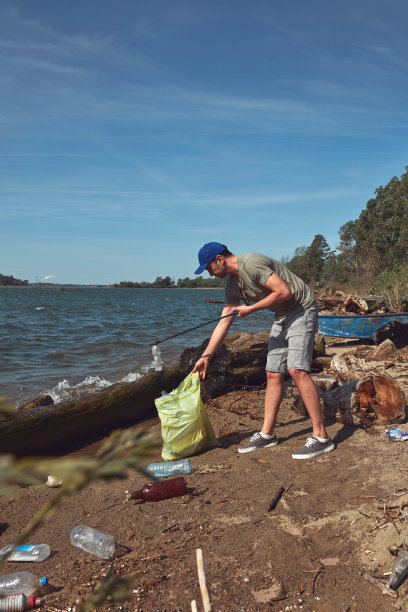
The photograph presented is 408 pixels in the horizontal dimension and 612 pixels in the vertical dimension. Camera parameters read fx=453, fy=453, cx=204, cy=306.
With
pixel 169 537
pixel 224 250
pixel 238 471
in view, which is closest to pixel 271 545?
Answer: pixel 169 537

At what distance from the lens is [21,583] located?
2.76 meters

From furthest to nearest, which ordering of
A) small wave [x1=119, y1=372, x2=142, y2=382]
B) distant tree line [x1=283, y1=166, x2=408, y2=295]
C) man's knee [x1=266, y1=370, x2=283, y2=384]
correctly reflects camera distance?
distant tree line [x1=283, y1=166, x2=408, y2=295]
small wave [x1=119, y1=372, x2=142, y2=382]
man's knee [x1=266, y1=370, x2=283, y2=384]

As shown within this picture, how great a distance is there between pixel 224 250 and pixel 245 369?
3615 mm

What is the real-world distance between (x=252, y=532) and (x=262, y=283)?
2.11m

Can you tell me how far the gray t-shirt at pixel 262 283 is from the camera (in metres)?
4.25

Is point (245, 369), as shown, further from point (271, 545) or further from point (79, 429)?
point (271, 545)

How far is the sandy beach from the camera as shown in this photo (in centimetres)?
249

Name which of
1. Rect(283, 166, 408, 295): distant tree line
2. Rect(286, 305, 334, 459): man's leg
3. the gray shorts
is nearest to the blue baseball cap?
the gray shorts

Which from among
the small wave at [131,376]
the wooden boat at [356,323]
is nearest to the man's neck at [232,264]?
the small wave at [131,376]

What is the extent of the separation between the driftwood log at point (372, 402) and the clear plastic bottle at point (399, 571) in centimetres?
236

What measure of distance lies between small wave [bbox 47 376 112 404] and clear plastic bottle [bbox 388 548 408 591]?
665 centimetres

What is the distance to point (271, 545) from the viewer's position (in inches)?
113

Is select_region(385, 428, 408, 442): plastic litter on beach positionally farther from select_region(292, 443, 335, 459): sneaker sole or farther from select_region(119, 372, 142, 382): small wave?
select_region(119, 372, 142, 382): small wave

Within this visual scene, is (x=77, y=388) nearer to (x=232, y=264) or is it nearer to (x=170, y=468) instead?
(x=170, y=468)
